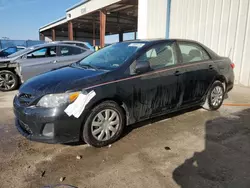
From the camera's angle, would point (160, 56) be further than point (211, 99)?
No

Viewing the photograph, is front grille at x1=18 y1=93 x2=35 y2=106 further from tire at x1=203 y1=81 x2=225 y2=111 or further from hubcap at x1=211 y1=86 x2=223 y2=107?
hubcap at x1=211 y1=86 x2=223 y2=107

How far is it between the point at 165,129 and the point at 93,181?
1786 millimetres

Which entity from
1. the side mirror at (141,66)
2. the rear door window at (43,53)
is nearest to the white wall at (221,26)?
the rear door window at (43,53)

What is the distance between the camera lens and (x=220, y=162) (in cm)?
276

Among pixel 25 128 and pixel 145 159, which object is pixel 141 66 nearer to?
pixel 145 159

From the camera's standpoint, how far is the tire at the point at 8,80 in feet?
22.6

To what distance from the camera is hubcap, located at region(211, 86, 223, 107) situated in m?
4.64

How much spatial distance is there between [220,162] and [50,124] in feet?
7.18

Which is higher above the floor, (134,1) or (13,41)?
(134,1)

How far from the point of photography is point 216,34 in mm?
8195

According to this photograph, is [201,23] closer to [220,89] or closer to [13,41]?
[220,89]

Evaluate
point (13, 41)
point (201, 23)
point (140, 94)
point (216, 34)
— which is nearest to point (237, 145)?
point (140, 94)

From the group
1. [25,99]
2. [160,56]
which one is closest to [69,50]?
[160,56]

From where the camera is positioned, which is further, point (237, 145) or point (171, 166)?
point (237, 145)
